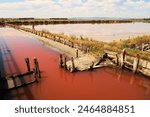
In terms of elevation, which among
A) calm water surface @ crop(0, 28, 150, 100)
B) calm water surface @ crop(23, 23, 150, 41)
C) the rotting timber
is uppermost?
calm water surface @ crop(23, 23, 150, 41)

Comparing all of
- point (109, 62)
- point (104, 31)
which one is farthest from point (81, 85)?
point (104, 31)

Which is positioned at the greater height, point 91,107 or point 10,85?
point 91,107

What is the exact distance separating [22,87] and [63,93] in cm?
350

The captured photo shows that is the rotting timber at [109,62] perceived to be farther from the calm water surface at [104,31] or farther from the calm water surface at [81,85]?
the calm water surface at [104,31]

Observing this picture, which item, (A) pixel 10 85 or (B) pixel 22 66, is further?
(B) pixel 22 66

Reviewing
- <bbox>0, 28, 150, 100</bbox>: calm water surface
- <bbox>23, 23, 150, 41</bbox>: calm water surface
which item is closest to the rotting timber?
<bbox>0, 28, 150, 100</bbox>: calm water surface

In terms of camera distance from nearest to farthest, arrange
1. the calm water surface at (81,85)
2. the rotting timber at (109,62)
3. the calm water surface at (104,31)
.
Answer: the calm water surface at (81,85) → the rotting timber at (109,62) → the calm water surface at (104,31)

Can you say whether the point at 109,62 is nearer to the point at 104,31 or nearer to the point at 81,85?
the point at 81,85

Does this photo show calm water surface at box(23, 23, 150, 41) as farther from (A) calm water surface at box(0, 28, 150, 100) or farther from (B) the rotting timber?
(A) calm water surface at box(0, 28, 150, 100)

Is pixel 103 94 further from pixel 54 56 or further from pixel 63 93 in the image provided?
pixel 54 56

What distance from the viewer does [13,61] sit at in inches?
953

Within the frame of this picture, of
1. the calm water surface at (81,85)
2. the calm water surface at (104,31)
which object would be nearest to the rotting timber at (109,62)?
the calm water surface at (81,85)

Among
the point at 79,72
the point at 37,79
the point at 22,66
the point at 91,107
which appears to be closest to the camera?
the point at 91,107

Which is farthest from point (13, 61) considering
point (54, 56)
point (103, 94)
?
point (103, 94)
